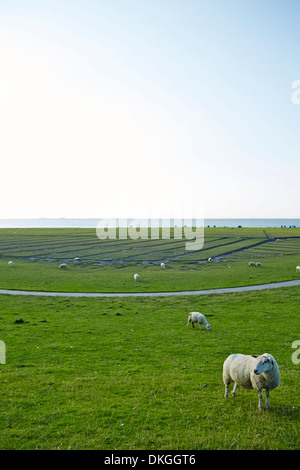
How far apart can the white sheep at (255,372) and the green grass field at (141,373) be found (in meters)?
1.13

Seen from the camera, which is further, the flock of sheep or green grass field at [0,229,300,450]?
the flock of sheep

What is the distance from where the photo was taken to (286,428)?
12.1 metres

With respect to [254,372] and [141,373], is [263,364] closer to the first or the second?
[254,372]

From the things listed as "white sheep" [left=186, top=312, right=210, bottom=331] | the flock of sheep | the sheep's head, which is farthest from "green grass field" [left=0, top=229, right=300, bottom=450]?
the sheep's head

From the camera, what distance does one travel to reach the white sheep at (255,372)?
1251 centimetres

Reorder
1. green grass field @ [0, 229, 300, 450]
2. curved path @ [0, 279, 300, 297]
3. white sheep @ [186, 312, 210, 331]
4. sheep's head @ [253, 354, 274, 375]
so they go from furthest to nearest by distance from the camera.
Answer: curved path @ [0, 279, 300, 297]
white sheep @ [186, 312, 210, 331]
sheep's head @ [253, 354, 274, 375]
green grass field @ [0, 229, 300, 450]

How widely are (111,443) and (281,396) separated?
8.18 metres

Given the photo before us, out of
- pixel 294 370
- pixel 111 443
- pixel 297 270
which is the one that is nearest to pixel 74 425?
pixel 111 443

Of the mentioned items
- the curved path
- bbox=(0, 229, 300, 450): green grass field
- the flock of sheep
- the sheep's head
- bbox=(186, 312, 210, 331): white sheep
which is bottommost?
the curved path

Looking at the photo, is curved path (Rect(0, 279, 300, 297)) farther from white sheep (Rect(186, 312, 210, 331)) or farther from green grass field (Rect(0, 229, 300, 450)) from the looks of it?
white sheep (Rect(186, 312, 210, 331))

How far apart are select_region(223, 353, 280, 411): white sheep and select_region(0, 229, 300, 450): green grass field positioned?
113 cm

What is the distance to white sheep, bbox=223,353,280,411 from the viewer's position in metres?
12.5

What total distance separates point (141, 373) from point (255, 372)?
7.41m
